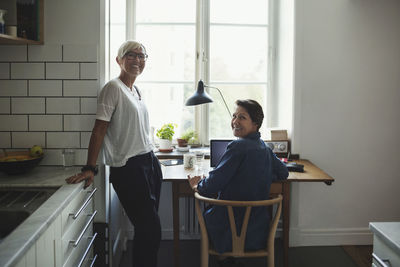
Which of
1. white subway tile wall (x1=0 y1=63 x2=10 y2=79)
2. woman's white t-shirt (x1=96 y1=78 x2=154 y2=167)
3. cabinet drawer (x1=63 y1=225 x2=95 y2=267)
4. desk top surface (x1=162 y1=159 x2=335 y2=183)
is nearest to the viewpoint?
cabinet drawer (x1=63 y1=225 x2=95 y2=267)

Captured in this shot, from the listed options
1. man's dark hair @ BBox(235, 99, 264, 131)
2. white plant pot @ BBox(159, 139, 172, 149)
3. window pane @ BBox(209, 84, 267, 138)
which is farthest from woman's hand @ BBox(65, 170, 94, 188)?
window pane @ BBox(209, 84, 267, 138)

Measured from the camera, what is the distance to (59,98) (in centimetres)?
187

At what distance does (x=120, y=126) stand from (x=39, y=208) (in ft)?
2.05

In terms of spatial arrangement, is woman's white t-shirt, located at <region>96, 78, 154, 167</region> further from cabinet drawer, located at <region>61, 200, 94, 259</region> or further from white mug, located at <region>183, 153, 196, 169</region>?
white mug, located at <region>183, 153, 196, 169</region>

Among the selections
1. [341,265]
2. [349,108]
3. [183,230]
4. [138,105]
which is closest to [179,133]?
[183,230]

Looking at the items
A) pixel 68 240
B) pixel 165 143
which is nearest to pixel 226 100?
pixel 165 143

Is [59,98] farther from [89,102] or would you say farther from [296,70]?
[296,70]

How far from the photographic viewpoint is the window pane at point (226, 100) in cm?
284

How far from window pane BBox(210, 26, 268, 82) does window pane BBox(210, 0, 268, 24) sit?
7cm

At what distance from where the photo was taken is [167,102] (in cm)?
284

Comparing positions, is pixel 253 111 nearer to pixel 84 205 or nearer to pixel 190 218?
pixel 84 205

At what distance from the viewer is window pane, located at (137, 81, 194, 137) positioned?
9.26 feet

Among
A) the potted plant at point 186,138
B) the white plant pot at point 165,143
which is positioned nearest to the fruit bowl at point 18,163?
the white plant pot at point 165,143

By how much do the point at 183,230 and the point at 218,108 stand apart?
43.0 inches
